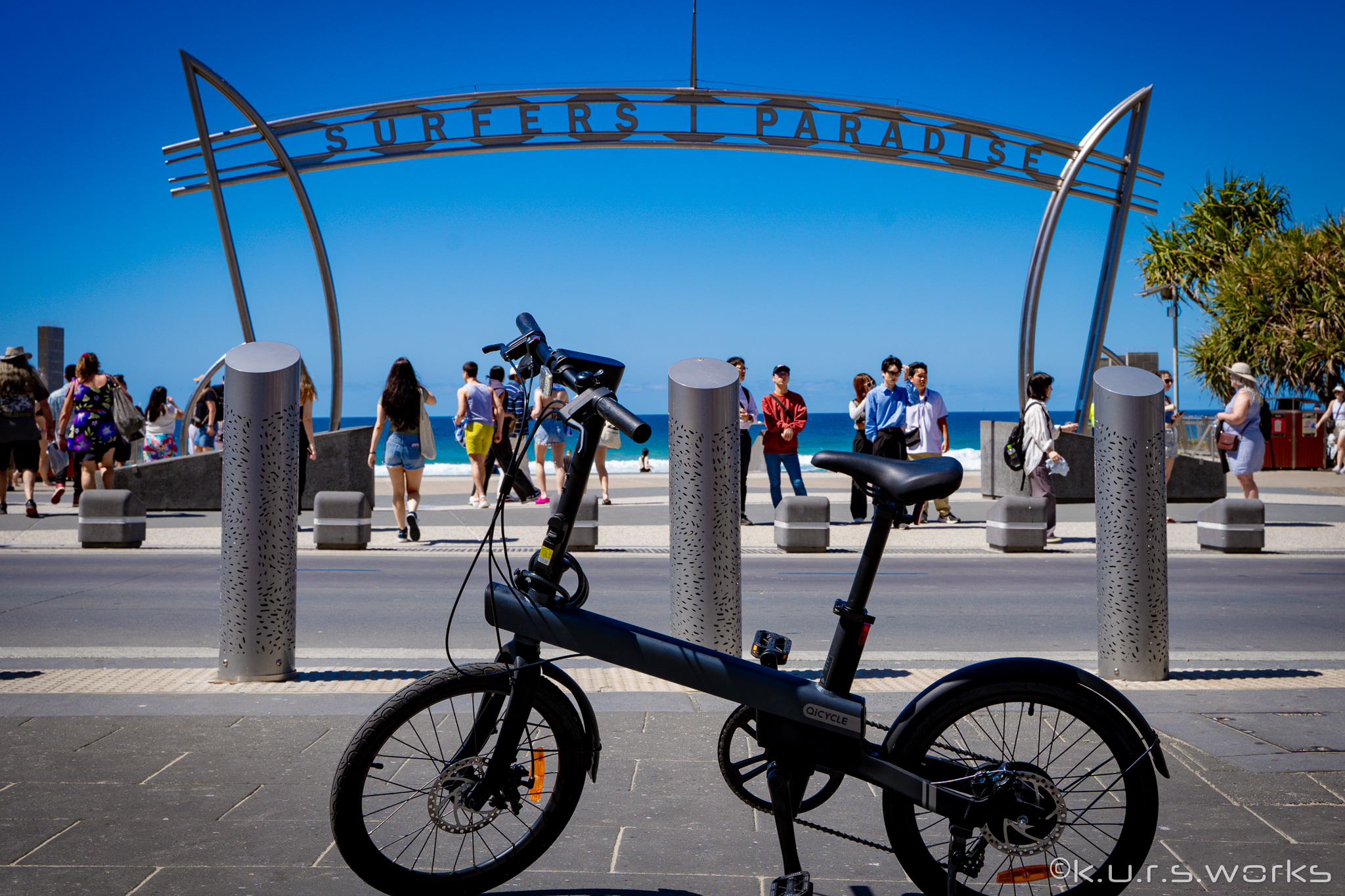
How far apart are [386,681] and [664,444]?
7581 cm

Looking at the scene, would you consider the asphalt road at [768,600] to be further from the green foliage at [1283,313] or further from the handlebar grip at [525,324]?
the green foliage at [1283,313]

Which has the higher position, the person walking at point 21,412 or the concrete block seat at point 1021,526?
the person walking at point 21,412

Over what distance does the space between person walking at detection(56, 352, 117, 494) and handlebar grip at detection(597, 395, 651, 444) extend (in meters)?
12.7

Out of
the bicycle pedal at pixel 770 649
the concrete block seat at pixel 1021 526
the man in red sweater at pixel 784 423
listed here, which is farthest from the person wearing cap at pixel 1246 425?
the bicycle pedal at pixel 770 649

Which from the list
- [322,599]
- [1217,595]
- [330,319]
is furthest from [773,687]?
[330,319]

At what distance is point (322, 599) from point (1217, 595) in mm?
6834

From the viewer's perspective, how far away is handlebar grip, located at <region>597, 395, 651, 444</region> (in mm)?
2535

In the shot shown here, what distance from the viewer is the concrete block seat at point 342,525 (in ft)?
36.2

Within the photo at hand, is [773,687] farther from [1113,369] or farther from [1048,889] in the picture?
[1113,369]

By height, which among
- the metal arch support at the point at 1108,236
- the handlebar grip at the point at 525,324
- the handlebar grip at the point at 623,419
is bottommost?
the handlebar grip at the point at 623,419

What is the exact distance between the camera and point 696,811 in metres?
3.53

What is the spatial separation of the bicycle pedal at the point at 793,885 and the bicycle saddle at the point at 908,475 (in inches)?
37.9

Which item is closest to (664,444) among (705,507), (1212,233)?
(1212,233)

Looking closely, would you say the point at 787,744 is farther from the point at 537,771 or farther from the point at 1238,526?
the point at 1238,526
